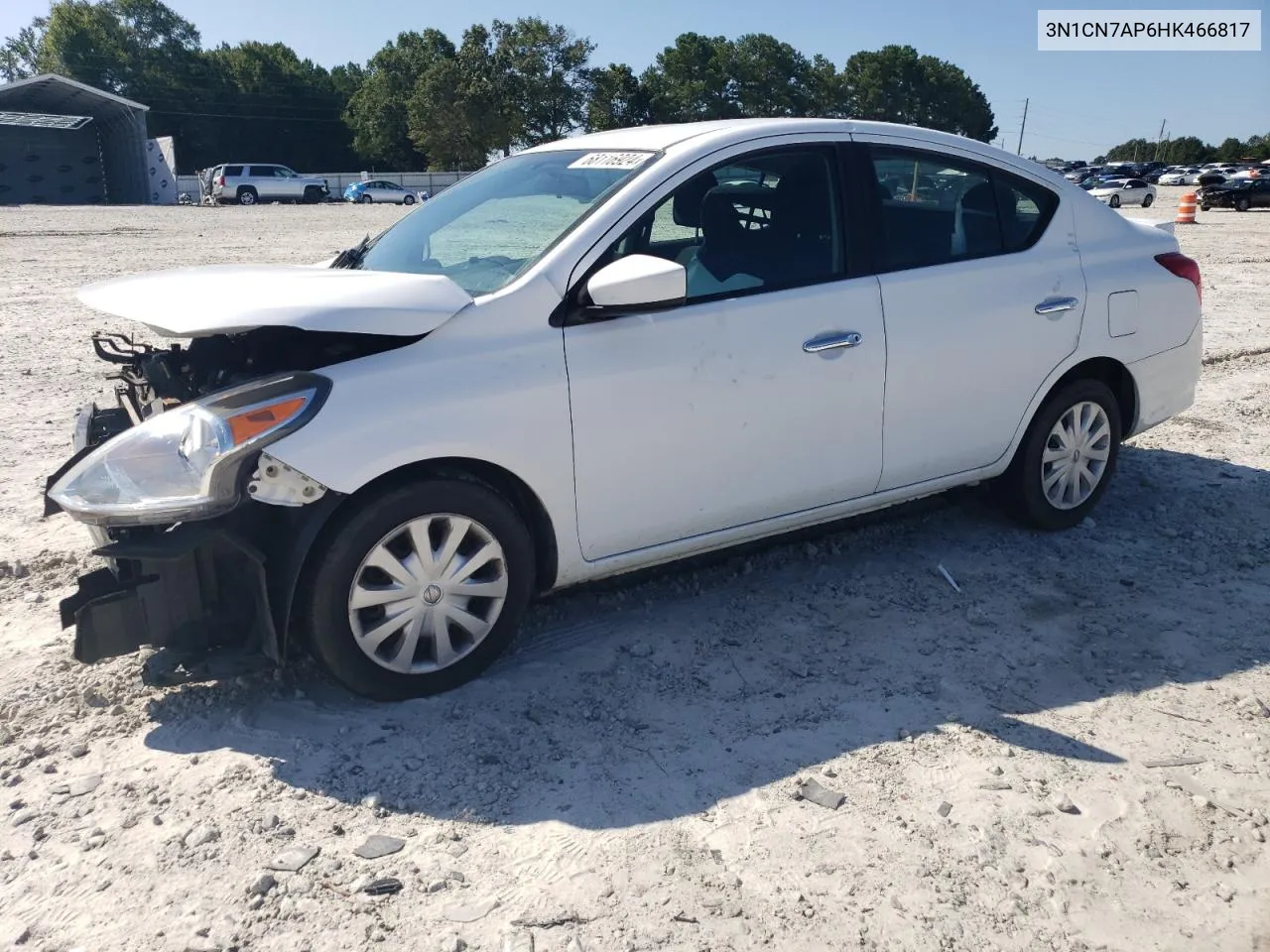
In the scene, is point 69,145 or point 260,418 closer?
point 260,418

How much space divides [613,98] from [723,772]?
80072mm

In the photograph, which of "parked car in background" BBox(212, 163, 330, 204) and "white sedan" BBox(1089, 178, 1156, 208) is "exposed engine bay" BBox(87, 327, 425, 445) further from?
"parked car in background" BBox(212, 163, 330, 204)

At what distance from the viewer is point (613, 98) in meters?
77.9

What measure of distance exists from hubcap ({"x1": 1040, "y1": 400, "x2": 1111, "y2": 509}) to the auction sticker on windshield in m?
2.29

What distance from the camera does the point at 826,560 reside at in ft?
15.6

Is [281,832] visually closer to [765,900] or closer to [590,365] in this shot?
[765,900]

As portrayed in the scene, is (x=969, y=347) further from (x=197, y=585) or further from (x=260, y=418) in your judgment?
(x=197, y=585)

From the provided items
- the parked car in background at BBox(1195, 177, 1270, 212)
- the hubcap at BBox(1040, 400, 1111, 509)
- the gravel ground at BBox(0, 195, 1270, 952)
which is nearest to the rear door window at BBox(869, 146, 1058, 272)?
the hubcap at BBox(1040, 400, 1111, 509)

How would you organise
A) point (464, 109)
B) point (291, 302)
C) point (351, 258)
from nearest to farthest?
point (291, 302)
point (351, 258)
point (464, 109)

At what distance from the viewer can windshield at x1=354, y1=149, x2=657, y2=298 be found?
12.3 feet

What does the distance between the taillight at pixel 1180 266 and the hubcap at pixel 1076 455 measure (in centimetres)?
78

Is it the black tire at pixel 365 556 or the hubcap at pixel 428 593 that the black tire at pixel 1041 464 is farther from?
the hubcap at pixel 428 593

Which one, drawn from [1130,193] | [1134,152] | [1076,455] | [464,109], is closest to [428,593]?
[1076,455]

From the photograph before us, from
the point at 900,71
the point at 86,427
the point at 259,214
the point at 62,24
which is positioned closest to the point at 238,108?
the point at 62,24
